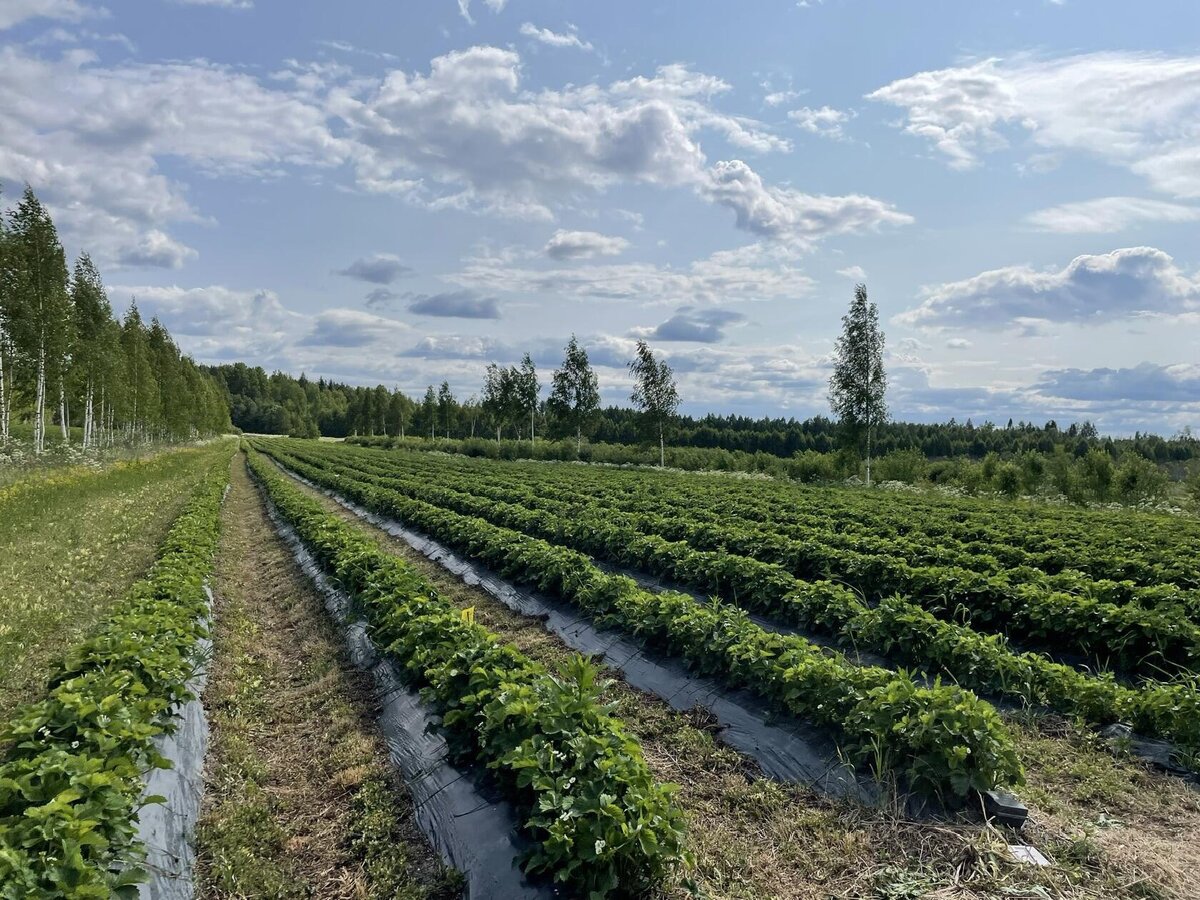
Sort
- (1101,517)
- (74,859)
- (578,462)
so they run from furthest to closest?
(578,462) < (1101,517) < (74,859)

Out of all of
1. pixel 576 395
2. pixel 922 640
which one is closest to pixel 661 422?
pixel 576 395

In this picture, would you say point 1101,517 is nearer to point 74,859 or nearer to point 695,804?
point 695,804

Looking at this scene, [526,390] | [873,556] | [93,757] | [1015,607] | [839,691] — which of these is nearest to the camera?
[93,757]

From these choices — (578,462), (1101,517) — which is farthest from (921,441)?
(1101,517)

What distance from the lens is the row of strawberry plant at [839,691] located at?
499cm

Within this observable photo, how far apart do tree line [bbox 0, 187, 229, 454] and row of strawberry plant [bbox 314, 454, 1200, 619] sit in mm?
24922

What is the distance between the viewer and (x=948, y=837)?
4707mm

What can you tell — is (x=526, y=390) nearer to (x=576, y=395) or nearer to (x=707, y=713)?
(x=576, y=395)

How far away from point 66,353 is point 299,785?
35.6 m

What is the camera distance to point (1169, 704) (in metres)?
5.98

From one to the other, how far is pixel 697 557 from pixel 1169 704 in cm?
690

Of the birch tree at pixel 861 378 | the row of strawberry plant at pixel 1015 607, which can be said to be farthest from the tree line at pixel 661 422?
the row of strawberry plant at pixel 1015 607

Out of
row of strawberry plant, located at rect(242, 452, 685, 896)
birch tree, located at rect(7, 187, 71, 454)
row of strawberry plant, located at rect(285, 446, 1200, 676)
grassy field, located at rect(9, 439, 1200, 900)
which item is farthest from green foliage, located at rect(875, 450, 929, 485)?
birch tree, located at rect(7, 187, 71, 454)

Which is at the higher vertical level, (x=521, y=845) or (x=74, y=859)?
(x=74, y=859)
